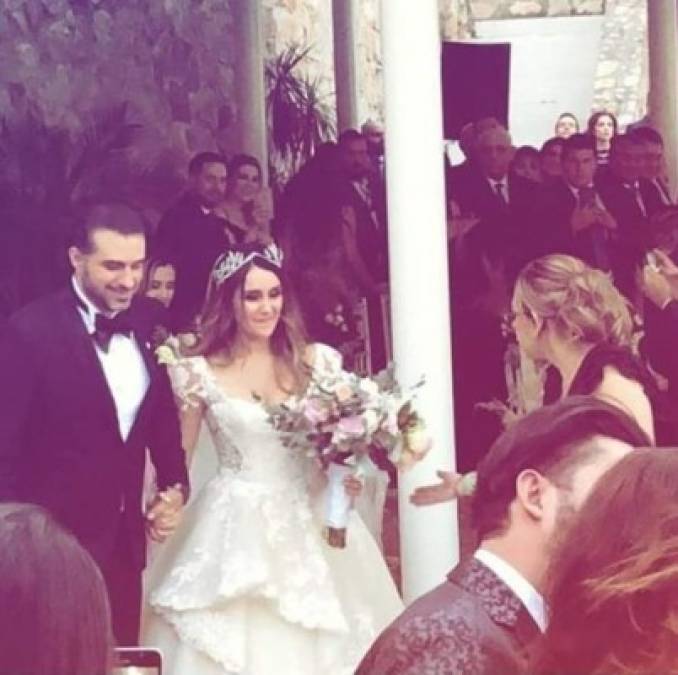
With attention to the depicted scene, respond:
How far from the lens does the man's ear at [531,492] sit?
2.85m

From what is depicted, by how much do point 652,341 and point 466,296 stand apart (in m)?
2.27

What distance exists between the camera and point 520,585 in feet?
9.23

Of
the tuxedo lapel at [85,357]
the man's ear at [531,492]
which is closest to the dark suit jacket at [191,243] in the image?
the tuxedo lapel at [85,357]

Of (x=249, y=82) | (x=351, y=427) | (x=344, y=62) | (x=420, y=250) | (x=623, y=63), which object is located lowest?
(x=351, y=427)

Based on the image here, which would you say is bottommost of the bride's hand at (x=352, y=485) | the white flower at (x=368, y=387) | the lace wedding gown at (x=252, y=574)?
the lace wedding gown at (x=252, y=574)

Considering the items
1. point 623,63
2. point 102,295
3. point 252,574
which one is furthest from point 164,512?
point 623,63

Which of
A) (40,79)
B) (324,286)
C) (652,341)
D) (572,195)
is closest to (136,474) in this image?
(652,341)

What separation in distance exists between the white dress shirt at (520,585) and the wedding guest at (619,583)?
14.8 inches

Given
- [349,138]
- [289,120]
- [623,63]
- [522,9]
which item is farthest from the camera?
[522,9]

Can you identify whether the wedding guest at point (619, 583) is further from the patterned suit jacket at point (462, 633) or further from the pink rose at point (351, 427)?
the pink rose at point (351, 427)

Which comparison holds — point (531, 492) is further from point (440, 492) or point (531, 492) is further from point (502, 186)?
point (502, 186)

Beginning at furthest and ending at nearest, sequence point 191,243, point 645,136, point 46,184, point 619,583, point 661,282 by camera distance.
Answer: point 46,184 < point 645,136 < point 191,243 < point 661,282 < point 619,583

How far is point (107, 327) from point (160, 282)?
2.29 m

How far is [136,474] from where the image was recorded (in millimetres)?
5227
